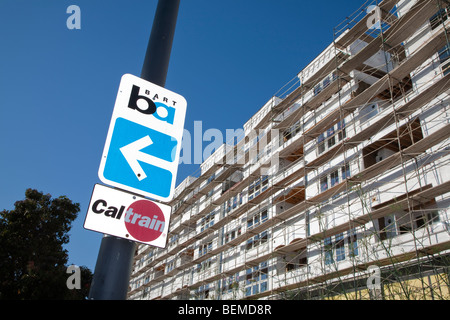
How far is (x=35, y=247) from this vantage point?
687 inches

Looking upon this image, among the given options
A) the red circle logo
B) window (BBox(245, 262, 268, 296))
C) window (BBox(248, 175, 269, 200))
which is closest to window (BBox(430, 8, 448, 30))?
window (BBox(248, 175, 269, 200))

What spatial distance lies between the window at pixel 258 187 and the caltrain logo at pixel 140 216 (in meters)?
21.2

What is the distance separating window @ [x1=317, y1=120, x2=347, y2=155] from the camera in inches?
733

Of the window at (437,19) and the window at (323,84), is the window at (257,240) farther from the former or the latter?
the window at (437,19)

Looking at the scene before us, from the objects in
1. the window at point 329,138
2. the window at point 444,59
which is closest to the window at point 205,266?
the window at point 329,138

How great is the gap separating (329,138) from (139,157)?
17.6 meters

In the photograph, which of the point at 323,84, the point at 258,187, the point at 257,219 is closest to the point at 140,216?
the point at 323,84

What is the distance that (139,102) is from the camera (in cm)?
228

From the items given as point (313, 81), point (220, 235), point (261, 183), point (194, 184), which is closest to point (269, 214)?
point (261, 183)

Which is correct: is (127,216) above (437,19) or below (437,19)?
below

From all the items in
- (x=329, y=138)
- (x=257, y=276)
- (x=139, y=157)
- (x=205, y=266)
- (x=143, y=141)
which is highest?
(x=329, y=138)

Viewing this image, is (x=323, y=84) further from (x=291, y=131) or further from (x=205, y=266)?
(x=205, y=266)
